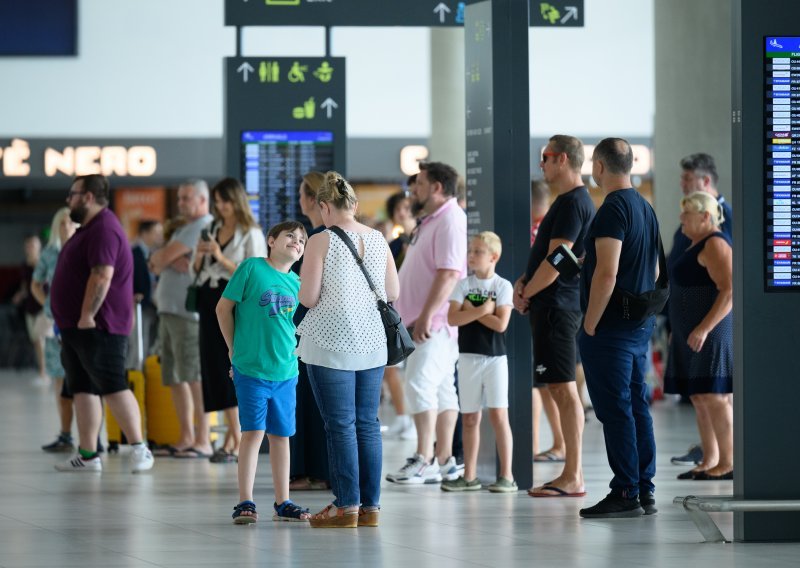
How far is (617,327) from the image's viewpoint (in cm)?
682

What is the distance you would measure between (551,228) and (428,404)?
1300 mm

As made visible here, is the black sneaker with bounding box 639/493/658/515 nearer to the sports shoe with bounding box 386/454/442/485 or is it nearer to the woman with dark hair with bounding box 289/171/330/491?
the sports shoe with bounding box 386/454/442/485

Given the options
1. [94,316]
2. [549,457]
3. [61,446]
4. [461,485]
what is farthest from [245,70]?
[461,485]

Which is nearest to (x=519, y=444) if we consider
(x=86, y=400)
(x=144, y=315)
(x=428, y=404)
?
(x=428, y=404)

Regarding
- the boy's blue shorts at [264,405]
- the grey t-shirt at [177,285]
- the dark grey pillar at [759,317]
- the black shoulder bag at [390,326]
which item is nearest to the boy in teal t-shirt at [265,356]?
the boy's blue shorts at [264,405]

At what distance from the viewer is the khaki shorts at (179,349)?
9.93 meters

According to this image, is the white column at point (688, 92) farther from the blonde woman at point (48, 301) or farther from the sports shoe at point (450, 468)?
the blonde woman at point (48, 301)

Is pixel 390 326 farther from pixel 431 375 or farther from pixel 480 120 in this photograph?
pixel 480 120

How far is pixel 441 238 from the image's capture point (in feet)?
26.9

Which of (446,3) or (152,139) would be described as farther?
(152,139)

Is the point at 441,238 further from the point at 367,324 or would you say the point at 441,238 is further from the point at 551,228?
the point at 367,324

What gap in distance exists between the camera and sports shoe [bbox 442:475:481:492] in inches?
313

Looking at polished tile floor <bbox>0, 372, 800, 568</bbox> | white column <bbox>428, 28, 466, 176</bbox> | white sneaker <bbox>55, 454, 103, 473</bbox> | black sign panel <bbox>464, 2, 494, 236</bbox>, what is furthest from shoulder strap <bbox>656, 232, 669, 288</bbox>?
white column <bbox>428, 28, 466, 176</bbox>

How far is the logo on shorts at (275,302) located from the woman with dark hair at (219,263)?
230 centimetres
